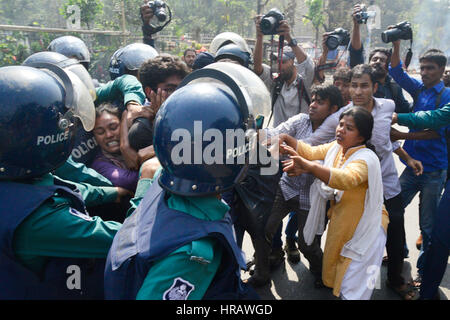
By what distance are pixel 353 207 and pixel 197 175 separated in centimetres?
144

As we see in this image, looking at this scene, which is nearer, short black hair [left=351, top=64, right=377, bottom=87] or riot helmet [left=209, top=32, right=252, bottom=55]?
short black hair [left=351, top=64, right=377, bottom=87]

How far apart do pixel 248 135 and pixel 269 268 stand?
2112mm

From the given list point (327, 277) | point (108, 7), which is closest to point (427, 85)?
point (327, 277)

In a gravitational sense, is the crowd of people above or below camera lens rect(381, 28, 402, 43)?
below

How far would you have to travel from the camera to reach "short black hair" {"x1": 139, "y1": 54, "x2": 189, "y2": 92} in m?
1.99

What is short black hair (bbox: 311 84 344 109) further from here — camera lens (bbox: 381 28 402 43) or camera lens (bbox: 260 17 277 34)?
camera lens (bbox: 381 28 402 43)

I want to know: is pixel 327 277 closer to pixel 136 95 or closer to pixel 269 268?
pixel 269 268

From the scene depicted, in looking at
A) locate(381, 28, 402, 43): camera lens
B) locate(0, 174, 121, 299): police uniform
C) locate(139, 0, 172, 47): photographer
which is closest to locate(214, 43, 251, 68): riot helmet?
locate(139, 0, 172, 47): photographer

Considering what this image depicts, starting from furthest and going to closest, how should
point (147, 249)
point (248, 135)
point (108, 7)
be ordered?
1. point (108, 7)
2. point (248, 135)
3. point (147, 249)

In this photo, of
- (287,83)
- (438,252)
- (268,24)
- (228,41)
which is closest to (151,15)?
(228,41)

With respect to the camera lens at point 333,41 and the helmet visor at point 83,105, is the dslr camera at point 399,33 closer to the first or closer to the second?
the camera lens at point 333,41

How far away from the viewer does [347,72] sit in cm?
335

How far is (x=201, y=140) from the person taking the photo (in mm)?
1114

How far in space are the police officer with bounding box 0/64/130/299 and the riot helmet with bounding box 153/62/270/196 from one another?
0.39 meters
